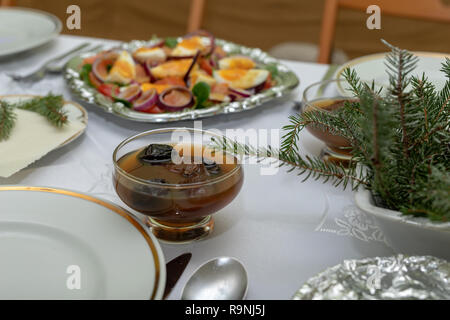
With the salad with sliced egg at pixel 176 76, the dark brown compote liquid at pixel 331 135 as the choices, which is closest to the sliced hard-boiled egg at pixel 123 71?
the salad with sliced egg at pixel 176 76

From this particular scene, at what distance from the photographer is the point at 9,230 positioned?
663 mm

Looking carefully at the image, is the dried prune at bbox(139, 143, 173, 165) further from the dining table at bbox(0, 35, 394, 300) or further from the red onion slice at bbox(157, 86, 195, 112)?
the red onion slice at bbox(157, 86, 195, 112)

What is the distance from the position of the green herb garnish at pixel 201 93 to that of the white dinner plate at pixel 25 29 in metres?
0.54

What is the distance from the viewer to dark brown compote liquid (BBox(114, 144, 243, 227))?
632mm

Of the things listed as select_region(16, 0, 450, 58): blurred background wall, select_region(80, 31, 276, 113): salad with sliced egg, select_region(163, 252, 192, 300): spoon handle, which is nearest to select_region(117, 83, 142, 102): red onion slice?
select_region(80, 31, 276, 113): salad with sliced egg

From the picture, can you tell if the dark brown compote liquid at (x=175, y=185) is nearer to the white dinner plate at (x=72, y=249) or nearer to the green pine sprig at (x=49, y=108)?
the white dinner plate at (x=72, y=249)

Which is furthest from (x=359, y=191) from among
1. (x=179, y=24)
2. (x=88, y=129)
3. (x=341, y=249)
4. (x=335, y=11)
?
(x=179, y=24)

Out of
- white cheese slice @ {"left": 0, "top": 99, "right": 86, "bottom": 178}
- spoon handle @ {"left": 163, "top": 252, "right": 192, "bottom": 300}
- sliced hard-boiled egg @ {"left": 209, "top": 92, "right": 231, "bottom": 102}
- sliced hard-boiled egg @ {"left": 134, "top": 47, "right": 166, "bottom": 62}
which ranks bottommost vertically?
spoon handle @ {"left": 163, "top": 252, "right": 192, "bottom": 300}

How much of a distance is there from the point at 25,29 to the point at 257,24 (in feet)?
5.98

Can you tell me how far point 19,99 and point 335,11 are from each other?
101 centimetres

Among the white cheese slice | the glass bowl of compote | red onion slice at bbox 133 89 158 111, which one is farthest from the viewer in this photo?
red onion slice at bbox 133 89 158 111

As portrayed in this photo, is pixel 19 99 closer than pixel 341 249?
No

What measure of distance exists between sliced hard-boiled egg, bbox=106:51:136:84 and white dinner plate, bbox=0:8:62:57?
0.31m
